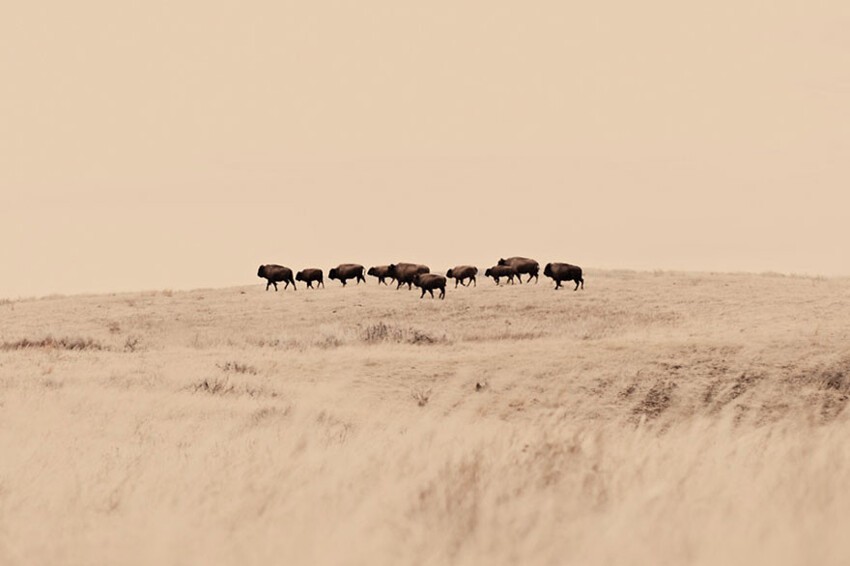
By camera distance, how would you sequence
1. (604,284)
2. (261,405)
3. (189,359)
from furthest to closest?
(604,284) < (189,359) < (261,405)

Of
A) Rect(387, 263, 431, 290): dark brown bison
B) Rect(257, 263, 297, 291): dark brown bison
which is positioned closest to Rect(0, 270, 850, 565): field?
Rect(387, 263, 431, 290): dark brown bison

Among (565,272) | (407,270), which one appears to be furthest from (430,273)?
(565,272)

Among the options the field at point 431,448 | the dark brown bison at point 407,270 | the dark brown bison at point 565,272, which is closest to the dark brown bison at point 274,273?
the dark brown bison at point 407,270

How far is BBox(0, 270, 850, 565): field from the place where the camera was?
4219 millimetres

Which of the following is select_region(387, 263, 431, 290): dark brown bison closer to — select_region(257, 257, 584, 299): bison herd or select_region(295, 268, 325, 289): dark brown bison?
select_region(257, 257, 584, 299): bison herd

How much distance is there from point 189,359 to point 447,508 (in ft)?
63.0

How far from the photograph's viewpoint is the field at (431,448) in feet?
13.8

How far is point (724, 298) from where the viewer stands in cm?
3781

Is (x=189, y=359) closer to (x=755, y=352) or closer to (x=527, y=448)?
(x=755, y=352)

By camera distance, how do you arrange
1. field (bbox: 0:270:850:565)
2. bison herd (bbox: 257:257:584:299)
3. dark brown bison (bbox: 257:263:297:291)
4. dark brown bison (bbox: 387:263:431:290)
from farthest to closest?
dark brown bison (bbox: 257:263:297:291), dark brown bison (bbox: 387:263:431:290), bison herd (bbox: 257:257:584:299), field (bbox: 0:270:850:565)

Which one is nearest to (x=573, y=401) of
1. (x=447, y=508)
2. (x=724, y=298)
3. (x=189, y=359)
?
(x=189, y=359)

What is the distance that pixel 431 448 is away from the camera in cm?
583

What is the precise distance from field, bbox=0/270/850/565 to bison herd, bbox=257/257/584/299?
11998 millimetres

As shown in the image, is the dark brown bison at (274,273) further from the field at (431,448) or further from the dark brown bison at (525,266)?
the field at (431,448)
